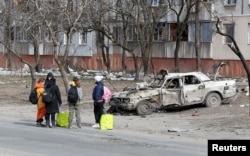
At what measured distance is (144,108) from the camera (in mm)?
26125

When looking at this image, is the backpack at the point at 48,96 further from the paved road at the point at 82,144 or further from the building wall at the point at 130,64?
the building wall at the point at 130,64

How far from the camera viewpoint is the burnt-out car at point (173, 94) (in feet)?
85.5

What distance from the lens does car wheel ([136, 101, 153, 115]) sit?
25969mm

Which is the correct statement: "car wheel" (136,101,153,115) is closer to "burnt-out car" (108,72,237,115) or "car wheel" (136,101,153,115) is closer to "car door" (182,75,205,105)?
"burnt-out car" (108,72,237,115)

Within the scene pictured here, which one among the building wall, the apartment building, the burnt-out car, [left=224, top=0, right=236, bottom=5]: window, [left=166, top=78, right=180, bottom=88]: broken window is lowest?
the burnt-out car

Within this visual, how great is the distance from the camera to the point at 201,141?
1752 cm

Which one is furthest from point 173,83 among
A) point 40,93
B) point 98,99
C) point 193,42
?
point 193,42

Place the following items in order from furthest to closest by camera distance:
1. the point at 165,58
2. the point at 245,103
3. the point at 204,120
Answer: the point at 165,58 < the point at 245,103 < the point at 204,120

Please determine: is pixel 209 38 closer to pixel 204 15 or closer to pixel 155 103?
pixel 204 15

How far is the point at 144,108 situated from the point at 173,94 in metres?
1.53

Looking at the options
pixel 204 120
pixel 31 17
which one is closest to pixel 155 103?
pixel 204 120

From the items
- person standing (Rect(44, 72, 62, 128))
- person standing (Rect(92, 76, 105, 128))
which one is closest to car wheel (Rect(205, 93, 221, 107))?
person standing (Rect(92, 76, 105, 128))

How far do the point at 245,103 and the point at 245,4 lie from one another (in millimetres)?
25922

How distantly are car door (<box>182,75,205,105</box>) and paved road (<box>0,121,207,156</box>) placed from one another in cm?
757
